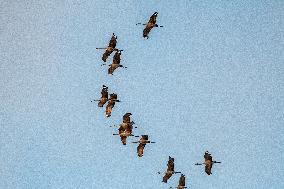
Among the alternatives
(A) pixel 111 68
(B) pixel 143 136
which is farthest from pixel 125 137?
(A) pixel 111 68

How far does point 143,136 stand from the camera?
226ft

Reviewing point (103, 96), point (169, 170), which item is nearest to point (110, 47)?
point (103, 96)

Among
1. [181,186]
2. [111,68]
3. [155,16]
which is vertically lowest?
[181,186]

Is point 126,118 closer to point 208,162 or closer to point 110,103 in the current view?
point 110,103

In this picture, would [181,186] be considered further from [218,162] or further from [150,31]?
[150,31]

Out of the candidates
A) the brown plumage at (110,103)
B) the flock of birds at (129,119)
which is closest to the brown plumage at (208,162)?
the flock of birds at (129,119)

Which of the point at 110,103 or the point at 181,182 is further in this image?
the point at 181,182

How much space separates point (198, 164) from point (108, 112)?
36.2 ft

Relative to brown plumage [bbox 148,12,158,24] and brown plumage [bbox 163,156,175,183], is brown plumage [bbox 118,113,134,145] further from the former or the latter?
brown plumage [bbox 148,12,158,24]

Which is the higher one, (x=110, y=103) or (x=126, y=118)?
(x=110, y=103)

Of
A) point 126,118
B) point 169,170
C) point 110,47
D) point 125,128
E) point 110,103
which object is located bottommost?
point 169,170

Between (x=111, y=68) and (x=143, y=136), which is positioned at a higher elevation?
(x=111, y=68)

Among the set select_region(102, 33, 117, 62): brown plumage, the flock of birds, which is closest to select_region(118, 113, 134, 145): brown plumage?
the flock of birds

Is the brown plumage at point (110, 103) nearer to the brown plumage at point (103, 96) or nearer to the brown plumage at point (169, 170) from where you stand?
the brown plumage at point (103, 96)
